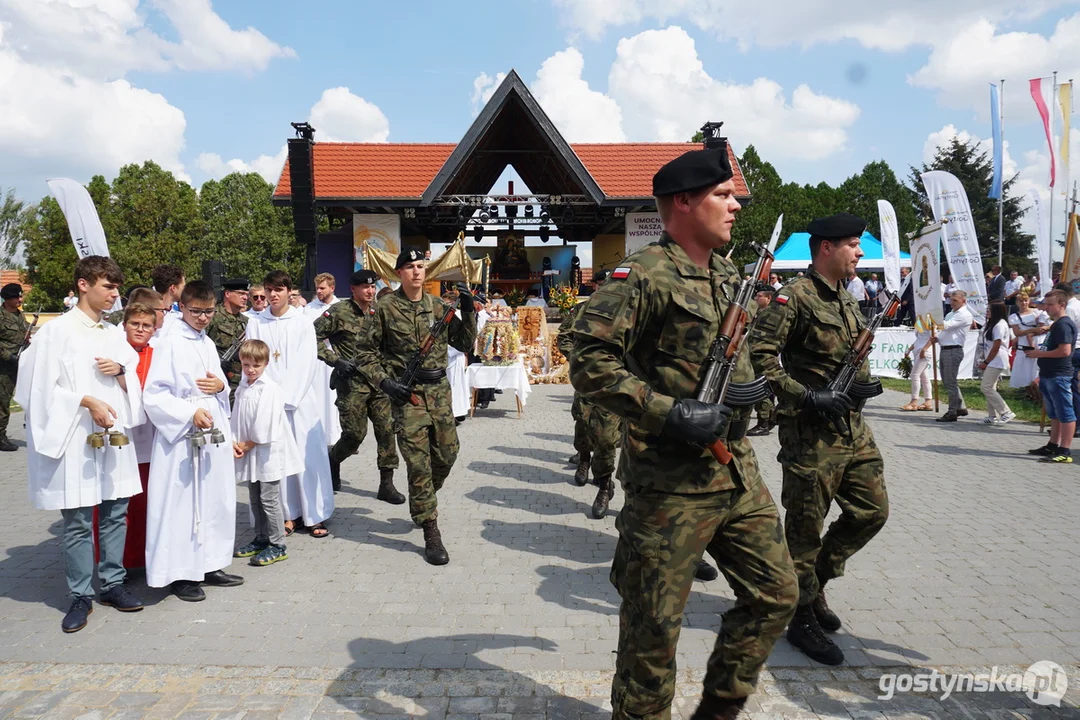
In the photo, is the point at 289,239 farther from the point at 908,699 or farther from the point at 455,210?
the point at 908,699

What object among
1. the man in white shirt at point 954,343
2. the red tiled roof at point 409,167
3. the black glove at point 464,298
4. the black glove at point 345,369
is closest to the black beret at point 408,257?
the black glove at point 464,298

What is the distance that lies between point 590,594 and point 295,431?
291 cm

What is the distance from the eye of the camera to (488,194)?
22312mm

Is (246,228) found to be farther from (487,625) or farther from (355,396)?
(487,625)

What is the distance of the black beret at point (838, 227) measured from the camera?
394 cm

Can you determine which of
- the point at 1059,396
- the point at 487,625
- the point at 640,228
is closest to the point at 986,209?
the point at 640,228

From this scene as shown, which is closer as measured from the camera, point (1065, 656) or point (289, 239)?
point (1065, 656)

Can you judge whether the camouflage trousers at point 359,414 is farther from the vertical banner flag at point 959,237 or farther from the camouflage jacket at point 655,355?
the vertical banner flag at point 959,237

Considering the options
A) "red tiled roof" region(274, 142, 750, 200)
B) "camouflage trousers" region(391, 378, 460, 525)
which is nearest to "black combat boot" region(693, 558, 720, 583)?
"camouflage trousers" region(391, 378, 460, 525)

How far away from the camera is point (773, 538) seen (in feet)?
8.94

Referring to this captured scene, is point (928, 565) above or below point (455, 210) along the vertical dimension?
below

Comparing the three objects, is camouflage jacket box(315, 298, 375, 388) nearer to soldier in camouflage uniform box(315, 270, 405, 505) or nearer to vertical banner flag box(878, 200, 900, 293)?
soldier in camouflage uniform box(315, 270, 405, 505)

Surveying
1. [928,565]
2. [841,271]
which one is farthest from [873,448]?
[928,565]

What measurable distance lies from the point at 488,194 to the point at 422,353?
1757cm
